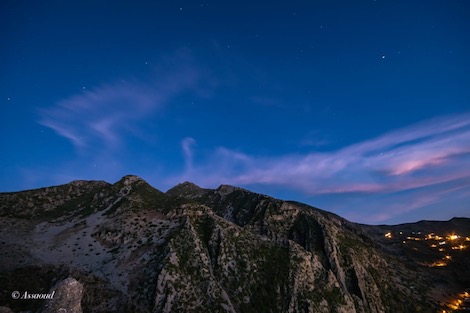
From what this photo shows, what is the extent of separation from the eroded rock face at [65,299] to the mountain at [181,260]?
30645 mm

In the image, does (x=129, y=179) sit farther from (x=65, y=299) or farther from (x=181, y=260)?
(x=65, y=299)

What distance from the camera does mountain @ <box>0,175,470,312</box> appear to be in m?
73.4

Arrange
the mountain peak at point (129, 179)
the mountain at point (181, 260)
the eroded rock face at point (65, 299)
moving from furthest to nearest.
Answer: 1. the mountain peak at point (129, 179)
2. the mountain at point (181, 260)
3. the eroded rock face at point (65, 299)

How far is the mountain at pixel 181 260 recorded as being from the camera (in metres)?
73.4

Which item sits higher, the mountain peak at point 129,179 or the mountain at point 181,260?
the mountain peak at point 129,179

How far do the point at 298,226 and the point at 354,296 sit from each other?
115 ft

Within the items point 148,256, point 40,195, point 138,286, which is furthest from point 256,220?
point 40,195

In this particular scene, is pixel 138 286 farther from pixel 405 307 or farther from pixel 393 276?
pixel 393 276

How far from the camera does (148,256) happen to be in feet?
284

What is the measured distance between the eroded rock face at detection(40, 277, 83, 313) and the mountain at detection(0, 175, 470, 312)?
30.6m

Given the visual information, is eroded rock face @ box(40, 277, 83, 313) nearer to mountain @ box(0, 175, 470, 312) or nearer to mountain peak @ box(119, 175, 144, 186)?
mountain @ box(0, 175, 470, 312)

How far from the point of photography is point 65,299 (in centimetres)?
3309

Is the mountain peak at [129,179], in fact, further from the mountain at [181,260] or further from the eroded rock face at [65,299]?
the eroded rock face at [65,299]

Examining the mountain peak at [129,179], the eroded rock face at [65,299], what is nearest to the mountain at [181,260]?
the mountain peak at [129,179]
